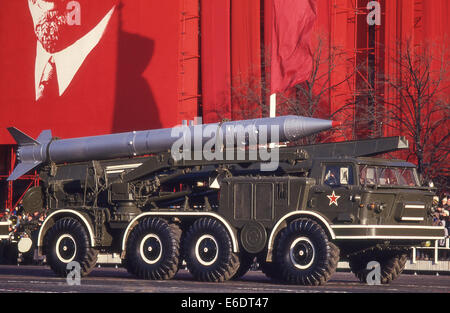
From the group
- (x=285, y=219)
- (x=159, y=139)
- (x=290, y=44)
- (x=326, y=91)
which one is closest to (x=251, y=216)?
(x=285, y=219)

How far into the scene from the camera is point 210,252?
20.6m

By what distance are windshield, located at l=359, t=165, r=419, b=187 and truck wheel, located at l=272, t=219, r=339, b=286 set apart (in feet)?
5.06

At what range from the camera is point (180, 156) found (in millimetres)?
22078

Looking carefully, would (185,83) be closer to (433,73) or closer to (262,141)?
(433,73)

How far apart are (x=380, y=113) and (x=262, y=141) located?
1760 centimetres

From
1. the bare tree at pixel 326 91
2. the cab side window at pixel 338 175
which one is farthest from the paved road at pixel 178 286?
the bare tree at pixel 326 91

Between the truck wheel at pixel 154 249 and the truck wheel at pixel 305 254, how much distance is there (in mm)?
2509

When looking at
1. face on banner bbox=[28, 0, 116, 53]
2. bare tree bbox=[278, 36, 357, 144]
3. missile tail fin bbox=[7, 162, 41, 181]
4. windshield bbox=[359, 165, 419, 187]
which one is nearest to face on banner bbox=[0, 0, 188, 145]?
face on banner bbox=[28, 0, 116, 53]

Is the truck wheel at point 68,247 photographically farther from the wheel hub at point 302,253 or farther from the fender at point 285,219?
the wheel hub at point 302,253

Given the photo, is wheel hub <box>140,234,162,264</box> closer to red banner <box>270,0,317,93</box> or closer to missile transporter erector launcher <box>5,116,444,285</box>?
missile transporter erector launcher <box>5,116,444,285</box>

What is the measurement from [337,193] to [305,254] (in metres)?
1.41

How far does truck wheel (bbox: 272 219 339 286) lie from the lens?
62.4ft

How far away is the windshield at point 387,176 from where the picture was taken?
1992 centimetres
